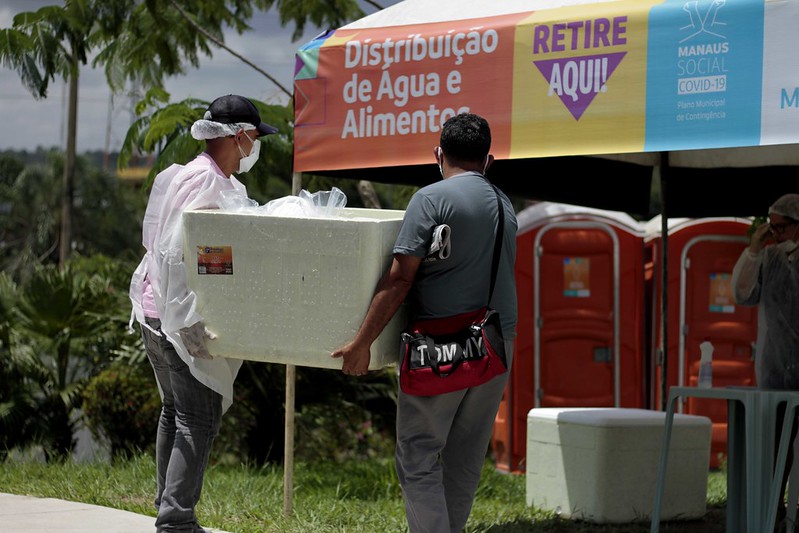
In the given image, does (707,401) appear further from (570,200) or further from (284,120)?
(284,120)

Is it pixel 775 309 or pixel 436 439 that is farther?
pixel 775 309

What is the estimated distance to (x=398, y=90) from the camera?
555 cm

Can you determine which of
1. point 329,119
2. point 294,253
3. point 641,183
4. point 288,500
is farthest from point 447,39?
point 641,183

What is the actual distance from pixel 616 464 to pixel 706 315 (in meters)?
3.51

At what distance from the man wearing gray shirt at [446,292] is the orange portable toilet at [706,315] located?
5634 millimetres

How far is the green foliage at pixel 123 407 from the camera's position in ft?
28.9

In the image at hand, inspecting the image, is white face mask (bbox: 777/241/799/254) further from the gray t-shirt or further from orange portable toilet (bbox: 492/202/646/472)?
orange portable toilet (bbox: 492/202/646/472)

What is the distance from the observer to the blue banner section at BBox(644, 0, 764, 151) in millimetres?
4652

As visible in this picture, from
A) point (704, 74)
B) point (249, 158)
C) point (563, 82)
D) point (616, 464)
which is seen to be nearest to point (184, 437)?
point (249, 158)

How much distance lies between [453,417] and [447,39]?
2.14m

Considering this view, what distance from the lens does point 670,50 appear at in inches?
191

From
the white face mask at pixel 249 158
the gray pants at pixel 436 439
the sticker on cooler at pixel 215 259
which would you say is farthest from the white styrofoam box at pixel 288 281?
the white face mask at pixel 249 158

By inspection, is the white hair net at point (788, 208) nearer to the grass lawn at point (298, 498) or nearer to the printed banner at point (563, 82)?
the printed banner at point (563, 82)

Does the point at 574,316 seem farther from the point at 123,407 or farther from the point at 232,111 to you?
the point at 232,111
